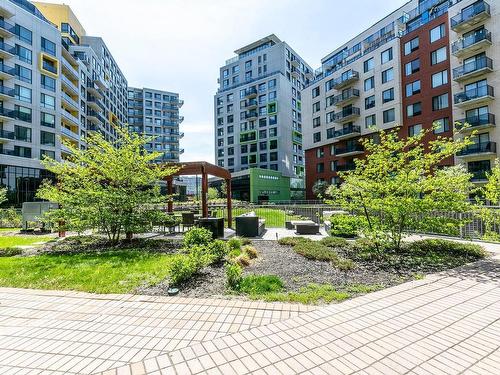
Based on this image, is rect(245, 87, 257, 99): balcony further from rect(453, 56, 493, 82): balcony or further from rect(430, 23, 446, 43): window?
rect(453, 56, 493, 82): balcony

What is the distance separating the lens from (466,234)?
1172 centimetres

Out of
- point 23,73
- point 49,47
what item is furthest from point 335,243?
point 49,47

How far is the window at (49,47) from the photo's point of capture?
41.3 m

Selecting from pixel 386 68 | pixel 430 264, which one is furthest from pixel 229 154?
pixel 430 264

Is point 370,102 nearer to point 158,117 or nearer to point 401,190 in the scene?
point 401,190

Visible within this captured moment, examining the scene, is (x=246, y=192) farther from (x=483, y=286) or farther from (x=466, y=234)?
(x=483, y=286)

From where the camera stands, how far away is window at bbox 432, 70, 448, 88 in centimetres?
3123

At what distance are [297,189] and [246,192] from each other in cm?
1736

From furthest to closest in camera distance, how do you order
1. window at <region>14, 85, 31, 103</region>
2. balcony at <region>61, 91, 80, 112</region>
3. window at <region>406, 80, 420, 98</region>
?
balcony at <region>61, 91, 80, 112</region> < window at <region>14, 85, 31, 103</region> < window at <region>406, 80, 420, 98</region>

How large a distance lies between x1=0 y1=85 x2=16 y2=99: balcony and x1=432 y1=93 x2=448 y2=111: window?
54058mm

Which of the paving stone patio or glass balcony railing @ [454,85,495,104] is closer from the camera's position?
the paving stone patio

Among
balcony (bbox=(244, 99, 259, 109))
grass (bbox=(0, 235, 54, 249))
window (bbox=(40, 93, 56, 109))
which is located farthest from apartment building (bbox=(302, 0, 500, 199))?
window (bbox=(40, 93, 56, 109))

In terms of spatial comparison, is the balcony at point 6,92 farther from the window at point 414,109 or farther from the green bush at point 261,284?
the window at point 414,109

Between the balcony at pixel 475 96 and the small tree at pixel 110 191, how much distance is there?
32.3m
